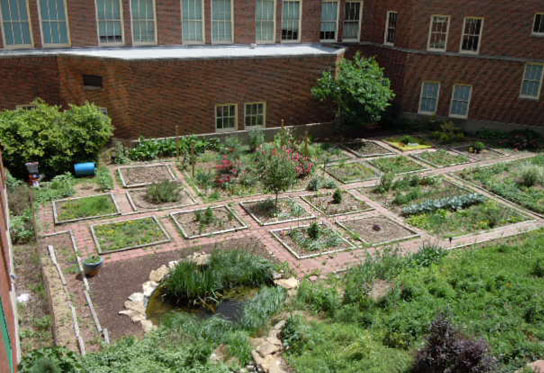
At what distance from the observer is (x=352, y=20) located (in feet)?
88.1

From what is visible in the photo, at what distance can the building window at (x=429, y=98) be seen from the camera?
85.2ft

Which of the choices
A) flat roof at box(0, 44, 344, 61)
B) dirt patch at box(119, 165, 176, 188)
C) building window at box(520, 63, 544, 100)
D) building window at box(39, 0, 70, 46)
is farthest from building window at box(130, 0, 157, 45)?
building window at box(520, 63, 544, 100)

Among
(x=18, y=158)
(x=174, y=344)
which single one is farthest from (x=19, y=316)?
(x=18, y=158)

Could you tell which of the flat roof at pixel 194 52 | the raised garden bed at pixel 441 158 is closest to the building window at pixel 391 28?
the flat roof at pixel 194 52

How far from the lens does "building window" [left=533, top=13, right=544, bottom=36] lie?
918 inches

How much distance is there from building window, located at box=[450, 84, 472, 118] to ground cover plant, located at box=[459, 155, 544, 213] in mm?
5120

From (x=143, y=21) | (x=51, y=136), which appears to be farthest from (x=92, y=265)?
(x=143, y=21)

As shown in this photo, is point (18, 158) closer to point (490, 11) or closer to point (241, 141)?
point (241, 141)

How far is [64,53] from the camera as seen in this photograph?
20328 mm

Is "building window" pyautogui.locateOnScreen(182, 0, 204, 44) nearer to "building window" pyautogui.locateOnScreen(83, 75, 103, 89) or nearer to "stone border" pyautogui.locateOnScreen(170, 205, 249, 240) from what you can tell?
"building window" pyautogui.locateOnScreen(83, 75, 103, 89)

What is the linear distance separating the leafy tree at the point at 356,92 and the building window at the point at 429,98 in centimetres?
344

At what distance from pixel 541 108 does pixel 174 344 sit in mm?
20885

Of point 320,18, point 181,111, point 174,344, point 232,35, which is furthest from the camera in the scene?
point 320,18

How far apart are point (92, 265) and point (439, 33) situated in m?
19.4
